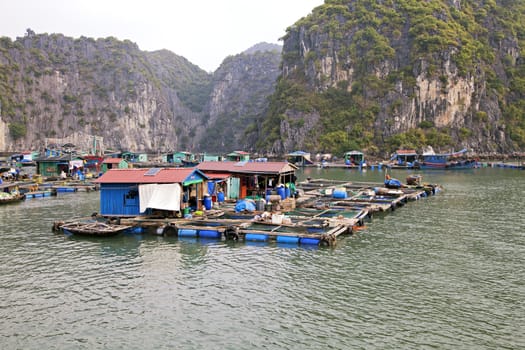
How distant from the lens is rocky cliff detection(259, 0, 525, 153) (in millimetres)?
122812

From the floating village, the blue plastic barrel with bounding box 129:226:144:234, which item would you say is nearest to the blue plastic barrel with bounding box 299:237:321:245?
the floating village

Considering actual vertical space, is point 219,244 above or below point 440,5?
below

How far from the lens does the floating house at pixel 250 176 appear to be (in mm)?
36188

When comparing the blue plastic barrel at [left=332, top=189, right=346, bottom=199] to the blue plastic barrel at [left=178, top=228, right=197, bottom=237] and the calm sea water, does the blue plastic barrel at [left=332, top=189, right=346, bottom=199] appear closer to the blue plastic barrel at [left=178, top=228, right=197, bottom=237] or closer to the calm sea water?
the calm sea water

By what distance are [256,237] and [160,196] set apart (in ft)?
A: 23.5

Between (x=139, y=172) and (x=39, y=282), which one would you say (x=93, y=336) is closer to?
(x=39, y=282)

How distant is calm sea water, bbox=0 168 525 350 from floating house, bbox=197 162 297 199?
37.1ft

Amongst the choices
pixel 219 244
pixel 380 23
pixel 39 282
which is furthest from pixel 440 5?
pixel 39 282

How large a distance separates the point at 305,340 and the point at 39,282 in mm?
11789

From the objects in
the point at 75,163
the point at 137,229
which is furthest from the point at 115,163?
the point at 137,229

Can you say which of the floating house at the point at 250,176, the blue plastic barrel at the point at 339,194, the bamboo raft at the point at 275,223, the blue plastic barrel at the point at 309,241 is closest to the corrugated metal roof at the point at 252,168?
the floating house at the point at 250,176

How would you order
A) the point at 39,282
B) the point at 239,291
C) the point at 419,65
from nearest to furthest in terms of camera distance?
the point at 239,291, the point at 39,282, the point at 419,65

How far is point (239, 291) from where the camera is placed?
1689 centimetres

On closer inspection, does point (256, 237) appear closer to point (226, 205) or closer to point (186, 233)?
point (186, 233)
